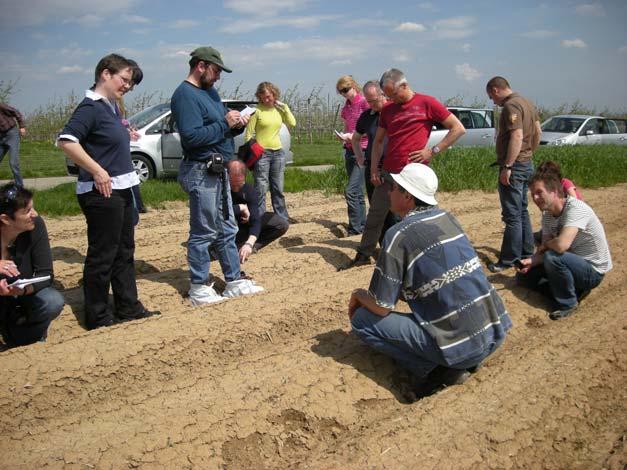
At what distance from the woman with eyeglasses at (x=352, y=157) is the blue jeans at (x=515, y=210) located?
1.81 m

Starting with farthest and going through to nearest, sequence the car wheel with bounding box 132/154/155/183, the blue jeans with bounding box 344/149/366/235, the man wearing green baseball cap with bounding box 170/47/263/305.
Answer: the car wheel with bounding box 132/154/155/183 → the blue jeans with bounding box 344/149/366/235 → the man wearing green baseball cap with bounding box 170/47/263/305

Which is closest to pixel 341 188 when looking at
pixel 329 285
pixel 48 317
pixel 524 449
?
pixel 329 285

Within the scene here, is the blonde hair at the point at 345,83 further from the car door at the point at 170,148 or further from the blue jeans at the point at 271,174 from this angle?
the car door at the point at 170,148

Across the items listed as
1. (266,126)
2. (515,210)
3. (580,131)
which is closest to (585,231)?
(515,210)

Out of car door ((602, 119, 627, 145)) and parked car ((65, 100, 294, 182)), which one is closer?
parked car ((65, 100, 294, 182))

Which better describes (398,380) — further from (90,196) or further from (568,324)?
(90,196)

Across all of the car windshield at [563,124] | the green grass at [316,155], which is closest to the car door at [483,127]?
the car windshield at [563,124]

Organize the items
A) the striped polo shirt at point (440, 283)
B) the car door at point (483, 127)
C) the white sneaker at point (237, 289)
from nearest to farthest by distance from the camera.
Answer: the striped polo shirt at point (440, 283) < the white sneaker at point (237, 289) < the car door at point (483, 127)

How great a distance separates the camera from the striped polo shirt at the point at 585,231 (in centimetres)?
466

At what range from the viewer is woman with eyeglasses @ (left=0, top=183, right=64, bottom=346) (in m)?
3.89

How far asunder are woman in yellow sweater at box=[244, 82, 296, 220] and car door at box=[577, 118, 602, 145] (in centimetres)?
1427

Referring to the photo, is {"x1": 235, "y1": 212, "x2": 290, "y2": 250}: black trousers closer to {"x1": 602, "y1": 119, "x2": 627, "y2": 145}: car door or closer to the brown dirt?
the brown dirt

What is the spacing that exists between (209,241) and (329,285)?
3.96 feet

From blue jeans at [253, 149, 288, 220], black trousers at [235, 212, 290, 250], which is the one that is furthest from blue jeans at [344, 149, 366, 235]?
black trousers at [235, 212, 290, 250]
